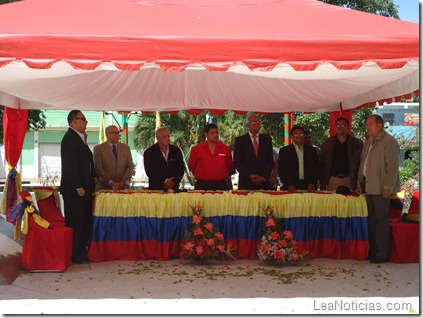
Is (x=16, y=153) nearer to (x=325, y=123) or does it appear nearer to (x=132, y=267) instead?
(x=132, y=267)

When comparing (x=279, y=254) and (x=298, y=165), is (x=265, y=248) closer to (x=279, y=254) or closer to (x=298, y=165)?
(x=279, y=254)

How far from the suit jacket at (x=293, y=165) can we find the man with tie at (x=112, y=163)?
73.4 inches

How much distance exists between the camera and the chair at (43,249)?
17.1ft

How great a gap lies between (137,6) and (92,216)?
2.16 meters

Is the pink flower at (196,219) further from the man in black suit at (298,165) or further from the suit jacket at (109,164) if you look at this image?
the man in black suit at (298,165)

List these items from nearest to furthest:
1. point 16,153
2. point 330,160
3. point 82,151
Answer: point 82,151 < point 330,160 < point 16,153

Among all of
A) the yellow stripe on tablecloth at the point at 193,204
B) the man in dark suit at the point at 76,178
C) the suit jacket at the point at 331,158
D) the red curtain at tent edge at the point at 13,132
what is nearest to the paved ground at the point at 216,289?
the man in dark suit at the point at 76,178

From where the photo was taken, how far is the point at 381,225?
5.73 meters

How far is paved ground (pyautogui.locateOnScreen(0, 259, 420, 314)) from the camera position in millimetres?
4086

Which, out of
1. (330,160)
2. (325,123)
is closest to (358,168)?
(330,160)

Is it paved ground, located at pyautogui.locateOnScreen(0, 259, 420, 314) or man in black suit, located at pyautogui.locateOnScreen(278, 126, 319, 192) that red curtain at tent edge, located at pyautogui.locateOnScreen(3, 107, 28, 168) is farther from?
man in black suit, located at pyautogui.locateOnScreen(278, 126, 319, 192)

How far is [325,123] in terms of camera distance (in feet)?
43.9

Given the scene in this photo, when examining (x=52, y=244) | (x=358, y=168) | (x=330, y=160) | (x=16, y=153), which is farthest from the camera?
(x=16, y=153)

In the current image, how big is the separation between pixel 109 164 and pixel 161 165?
1.98 feet
